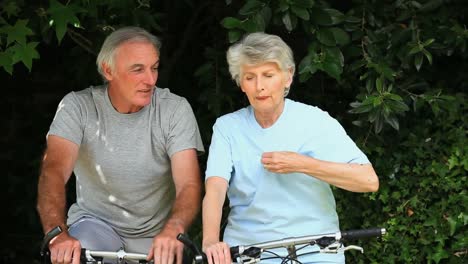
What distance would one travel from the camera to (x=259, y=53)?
173 inches

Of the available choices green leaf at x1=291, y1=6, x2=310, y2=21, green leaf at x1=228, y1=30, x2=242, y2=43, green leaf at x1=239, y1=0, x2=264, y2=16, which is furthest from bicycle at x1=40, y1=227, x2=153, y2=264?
green leaf at x1=291, y1=6, x2=310, y2=21

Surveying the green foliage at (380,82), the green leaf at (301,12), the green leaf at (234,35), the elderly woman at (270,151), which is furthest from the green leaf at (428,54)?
the elderly woman at (270,151)

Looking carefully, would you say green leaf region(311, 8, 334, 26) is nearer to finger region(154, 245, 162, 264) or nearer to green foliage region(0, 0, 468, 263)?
green foliage region(0, 0, 468, 263)

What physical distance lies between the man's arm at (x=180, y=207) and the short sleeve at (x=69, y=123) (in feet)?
1.45

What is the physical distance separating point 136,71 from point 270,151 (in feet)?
2.55

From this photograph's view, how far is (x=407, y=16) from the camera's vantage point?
560cm

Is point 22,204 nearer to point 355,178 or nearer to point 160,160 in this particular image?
point 160,160

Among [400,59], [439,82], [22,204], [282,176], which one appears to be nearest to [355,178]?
[282,176]

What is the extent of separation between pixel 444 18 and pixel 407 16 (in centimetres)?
22

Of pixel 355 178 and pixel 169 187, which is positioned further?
pixel 169 187

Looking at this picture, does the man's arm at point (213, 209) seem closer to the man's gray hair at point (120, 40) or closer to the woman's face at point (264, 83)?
the woman's face at point (264, 83)

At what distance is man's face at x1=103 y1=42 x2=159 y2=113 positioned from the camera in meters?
4.81

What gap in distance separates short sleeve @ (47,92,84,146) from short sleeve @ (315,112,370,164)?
1.12 m

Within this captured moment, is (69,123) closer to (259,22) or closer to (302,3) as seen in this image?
(259,22)
